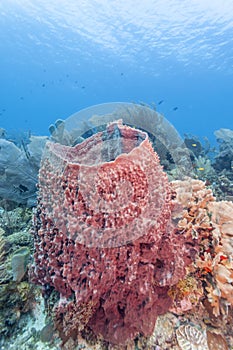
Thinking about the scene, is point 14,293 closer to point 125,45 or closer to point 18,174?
point 18,174

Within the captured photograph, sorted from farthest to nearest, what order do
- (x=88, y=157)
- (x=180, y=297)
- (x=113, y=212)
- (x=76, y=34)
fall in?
(x=76, y=34) < (x=88, y=157) < (x=180, y=297) < (x=113, y=212)

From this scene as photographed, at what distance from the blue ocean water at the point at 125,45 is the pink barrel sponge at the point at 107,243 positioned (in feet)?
25.2

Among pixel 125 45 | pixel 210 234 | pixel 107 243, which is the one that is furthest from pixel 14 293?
pixel 125 45

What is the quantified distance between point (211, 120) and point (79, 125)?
111 meters

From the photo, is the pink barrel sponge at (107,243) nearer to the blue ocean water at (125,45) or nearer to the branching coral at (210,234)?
the branching coral at (210,234)

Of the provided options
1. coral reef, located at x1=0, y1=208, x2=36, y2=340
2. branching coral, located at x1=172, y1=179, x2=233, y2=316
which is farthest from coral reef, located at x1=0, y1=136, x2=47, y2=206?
branching coral, located at x1=172, y1=179, x2=233, y2=316

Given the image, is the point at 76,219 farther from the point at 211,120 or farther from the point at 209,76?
the point at 211,120

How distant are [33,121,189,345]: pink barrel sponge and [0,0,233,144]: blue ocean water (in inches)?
303

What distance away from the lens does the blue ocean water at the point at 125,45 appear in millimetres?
28219

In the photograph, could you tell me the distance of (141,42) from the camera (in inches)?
1447

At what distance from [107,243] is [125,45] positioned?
4345 centimetres

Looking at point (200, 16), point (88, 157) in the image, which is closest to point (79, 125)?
point (88, 157)

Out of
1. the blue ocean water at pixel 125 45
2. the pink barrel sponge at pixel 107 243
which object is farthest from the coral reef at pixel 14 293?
the blue ocean water at pixel 125 45

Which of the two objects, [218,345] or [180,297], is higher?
[180,297]
